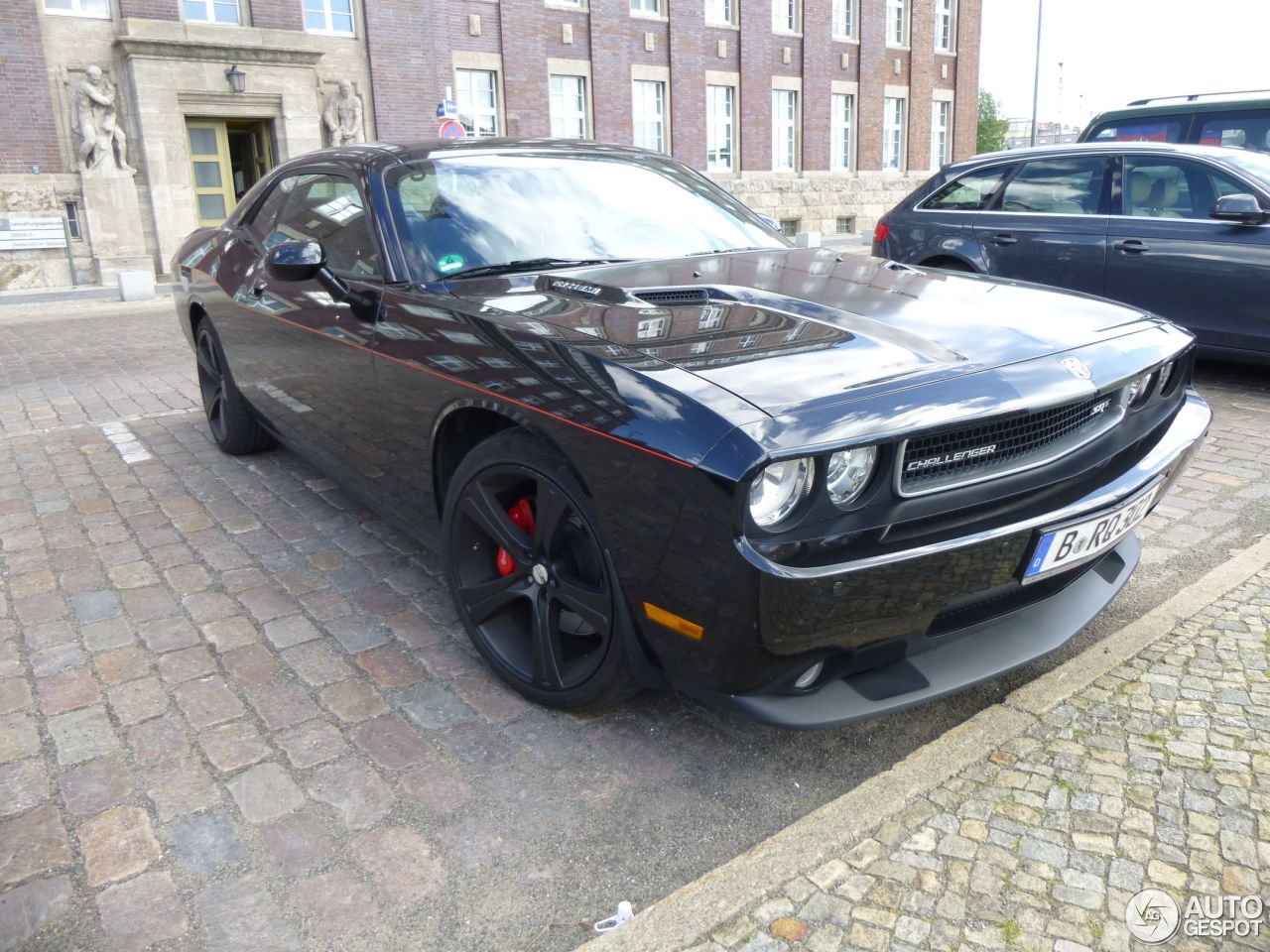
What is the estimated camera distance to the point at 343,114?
66.0 feet

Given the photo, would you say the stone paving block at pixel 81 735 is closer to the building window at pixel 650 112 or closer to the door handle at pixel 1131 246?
the door handle at pixel 1131 246

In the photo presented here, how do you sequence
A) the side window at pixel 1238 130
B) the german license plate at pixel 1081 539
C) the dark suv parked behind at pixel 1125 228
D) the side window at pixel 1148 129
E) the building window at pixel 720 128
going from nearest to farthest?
the german license plate at pixel 1081 539, the dark suv parked behind at pixel 1125 228, the side window at pixel 1238 130, the side window at pixel 1148 129, the building window at pixel 720 128

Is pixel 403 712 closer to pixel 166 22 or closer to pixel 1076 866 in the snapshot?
pixel 1076 866

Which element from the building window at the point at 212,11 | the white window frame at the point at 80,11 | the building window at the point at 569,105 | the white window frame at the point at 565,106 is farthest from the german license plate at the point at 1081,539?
the building window at the point at 569,105

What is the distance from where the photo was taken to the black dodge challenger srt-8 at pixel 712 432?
6.81 feet

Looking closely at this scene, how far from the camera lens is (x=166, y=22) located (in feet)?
58.1

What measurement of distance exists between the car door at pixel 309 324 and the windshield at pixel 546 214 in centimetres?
22

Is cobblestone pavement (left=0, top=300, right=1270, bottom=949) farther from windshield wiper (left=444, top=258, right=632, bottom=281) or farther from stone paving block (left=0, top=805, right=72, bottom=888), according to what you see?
windshield wiper (left=444, top=258, right=632, bottom=281)

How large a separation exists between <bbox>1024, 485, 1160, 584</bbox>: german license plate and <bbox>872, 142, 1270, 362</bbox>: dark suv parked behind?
172 inches

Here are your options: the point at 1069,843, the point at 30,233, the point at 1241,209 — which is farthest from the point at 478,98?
the point at 1069,843

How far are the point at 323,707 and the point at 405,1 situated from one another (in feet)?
68.8

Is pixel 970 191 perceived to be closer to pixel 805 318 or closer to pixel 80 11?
pixel 805 318

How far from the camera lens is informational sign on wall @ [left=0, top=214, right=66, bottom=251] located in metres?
17.1

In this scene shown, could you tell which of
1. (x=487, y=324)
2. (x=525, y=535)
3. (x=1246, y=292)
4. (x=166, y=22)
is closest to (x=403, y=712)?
(x=525, y=535)
